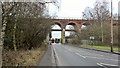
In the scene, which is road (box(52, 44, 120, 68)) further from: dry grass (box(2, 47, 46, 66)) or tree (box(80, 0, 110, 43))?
tree (box(80, 0, 110, 43))

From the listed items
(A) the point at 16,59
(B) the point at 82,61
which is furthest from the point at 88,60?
(A) the point at 16,59

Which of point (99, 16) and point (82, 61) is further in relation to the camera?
point (99, 16)

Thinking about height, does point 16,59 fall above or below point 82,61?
above

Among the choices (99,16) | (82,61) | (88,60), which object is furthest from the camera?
(99,16)

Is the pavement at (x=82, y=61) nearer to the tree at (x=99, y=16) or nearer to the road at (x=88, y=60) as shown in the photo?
the road at (x=88, y=60)

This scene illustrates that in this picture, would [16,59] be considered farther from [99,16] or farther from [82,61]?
[99,16]

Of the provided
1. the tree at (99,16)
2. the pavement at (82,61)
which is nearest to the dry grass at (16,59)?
the pavement at (82,61)

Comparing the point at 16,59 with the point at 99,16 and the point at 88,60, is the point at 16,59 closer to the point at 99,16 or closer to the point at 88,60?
the point at 88,60

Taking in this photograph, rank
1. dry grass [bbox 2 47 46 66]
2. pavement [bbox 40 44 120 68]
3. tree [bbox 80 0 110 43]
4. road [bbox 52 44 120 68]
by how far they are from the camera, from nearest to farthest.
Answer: dry grass [bbox 2 47 46 66], pavement [bbox 40 44 120 68], road [bbox 52 44 120 68], tree [bbox 80 0 110 43]

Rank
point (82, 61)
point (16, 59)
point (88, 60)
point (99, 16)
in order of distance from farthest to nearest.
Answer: point (99, 16) → point (88, 60) → point (82, 61) → point (16, 59)

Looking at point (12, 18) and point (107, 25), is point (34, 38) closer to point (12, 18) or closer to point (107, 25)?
point (12, 18)

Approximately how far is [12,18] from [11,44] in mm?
11708

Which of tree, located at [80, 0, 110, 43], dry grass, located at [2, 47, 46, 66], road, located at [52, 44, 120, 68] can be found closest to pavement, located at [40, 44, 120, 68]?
road, located at [52, 44, 120, 68]

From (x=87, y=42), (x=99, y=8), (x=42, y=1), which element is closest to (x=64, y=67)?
(x=42, y=1)
